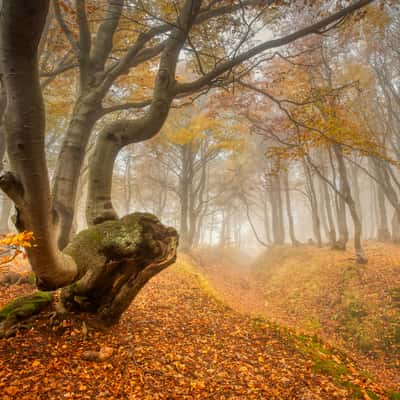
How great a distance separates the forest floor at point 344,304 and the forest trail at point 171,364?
1537 millimetres

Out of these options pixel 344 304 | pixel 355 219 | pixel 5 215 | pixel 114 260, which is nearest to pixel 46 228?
pixel 114 260

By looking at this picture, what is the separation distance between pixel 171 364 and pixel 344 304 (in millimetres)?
7005

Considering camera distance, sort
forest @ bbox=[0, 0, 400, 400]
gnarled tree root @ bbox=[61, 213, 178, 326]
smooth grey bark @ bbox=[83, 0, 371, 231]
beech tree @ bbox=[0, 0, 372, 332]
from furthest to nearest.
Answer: smooth grey bark @ bbox=[83, 0, 371, 231]
gnarled tree root @ bbox=[61, 213, 178, 326]
forest @ bbox=[0, 0, 400, 400]
beech tree @ bbox=[0, 0, 372, 332]

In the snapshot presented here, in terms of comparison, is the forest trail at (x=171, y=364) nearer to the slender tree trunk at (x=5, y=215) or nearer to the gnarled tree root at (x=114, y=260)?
the gnarled tree root at (x=114, y=260)

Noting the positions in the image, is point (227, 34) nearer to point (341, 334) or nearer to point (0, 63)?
point (0, 63)

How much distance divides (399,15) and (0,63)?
14647mm

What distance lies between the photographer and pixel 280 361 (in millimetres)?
4168

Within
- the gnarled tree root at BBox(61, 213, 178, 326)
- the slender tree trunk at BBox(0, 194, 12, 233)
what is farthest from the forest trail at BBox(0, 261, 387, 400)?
the slender tree trunk at BBox(0, 194, 12, 233)

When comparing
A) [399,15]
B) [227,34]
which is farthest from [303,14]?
[227,34]

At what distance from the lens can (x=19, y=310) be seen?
3.75 metres

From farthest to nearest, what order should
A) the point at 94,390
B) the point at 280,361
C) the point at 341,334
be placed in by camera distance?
1. the point at 341,334
2. the point at 280,361
3. the point at 94,390

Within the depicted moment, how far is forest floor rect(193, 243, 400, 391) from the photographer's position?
20.5 ft

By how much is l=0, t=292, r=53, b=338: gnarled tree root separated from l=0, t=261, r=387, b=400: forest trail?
0.67 feet

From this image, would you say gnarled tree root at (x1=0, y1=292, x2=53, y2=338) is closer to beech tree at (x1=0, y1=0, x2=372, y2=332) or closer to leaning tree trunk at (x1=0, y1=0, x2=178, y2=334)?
leaning tree trunk at (x1=0, y1=0, x2=178, y2=334)
